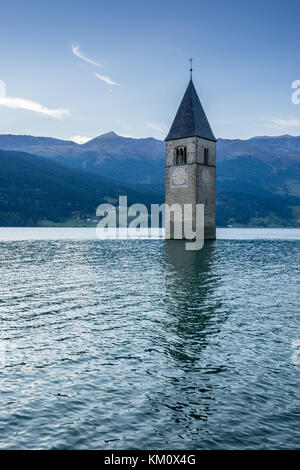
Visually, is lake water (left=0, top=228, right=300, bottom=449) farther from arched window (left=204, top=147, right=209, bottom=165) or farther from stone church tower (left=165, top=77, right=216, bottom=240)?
arched window (left=204, top=147, right=209, bottom=165)

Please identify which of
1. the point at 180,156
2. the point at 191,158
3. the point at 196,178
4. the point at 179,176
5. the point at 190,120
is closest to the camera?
the point at 196,178

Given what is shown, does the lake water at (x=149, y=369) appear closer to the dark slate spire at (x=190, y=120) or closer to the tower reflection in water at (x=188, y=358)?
the tower reflection in water at (x=188, y=358)

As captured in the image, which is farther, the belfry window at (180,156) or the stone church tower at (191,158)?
the belfry window at (180,156)

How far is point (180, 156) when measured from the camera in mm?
79688

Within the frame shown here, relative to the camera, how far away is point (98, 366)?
1291 centimetres

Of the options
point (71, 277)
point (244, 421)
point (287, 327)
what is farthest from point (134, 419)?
point (71, 277)

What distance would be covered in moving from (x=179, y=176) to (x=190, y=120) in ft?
34.9

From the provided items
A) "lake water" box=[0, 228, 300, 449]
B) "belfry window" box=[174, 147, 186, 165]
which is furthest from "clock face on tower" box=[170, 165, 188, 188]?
"lake water" box=[0, 228, 300, 449]

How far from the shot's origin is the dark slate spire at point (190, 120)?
254 feet

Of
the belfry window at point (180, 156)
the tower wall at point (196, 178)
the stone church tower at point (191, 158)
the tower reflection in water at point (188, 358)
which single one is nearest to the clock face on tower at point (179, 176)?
the stone church tower at point (191, 158)

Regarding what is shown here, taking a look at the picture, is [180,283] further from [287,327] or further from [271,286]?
[287,327]

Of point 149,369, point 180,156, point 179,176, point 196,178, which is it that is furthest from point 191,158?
point 149,369

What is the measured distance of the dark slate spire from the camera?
77438 millimetres

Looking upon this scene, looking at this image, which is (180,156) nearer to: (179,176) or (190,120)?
(179,176)
